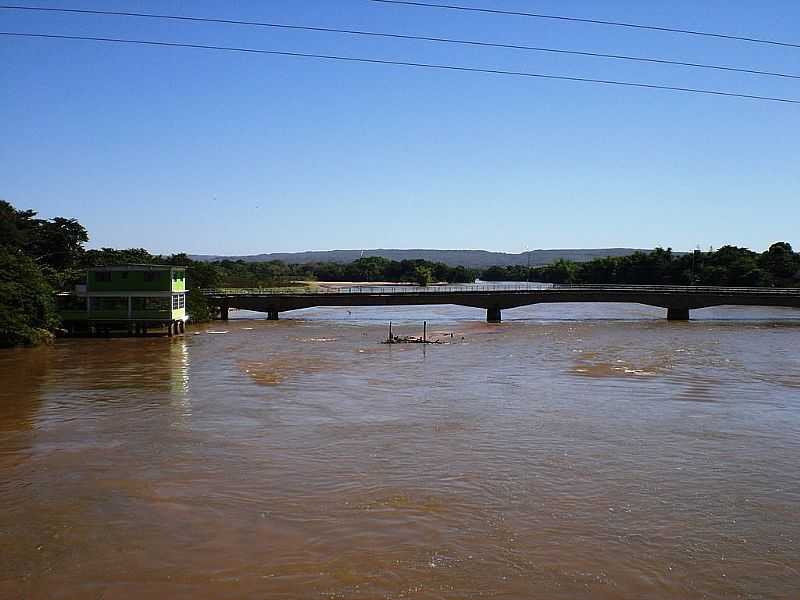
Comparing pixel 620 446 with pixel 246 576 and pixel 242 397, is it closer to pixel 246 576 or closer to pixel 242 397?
pixel 246 576

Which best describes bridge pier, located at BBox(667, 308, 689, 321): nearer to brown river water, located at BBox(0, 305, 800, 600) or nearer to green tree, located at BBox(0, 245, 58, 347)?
brown river water, located at BBox(0, 305, 800, 600)

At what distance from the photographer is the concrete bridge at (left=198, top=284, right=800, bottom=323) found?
7225cm

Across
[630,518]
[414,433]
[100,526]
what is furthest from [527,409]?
[100,526]

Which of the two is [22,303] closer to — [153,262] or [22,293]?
[22,293]

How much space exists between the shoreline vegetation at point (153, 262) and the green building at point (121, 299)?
1.74 m

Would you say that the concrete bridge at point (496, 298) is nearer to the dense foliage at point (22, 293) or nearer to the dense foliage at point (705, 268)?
the dense foliage at point (22, 293)

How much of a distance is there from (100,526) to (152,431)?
854cm

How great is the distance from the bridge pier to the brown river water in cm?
4165

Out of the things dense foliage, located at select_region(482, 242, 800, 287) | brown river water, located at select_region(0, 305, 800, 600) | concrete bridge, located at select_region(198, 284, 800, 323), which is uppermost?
dense foliage, located at select_region(482, 242, 800, 287)

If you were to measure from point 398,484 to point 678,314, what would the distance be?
65.8 meters

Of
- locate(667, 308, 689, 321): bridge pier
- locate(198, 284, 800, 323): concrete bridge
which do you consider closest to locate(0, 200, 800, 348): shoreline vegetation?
locate(198, 284, 800, 323): concrete bridge

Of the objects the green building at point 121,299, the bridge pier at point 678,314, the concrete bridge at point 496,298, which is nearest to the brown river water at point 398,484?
the green building at point 121,299

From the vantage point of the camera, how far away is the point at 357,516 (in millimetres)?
15266

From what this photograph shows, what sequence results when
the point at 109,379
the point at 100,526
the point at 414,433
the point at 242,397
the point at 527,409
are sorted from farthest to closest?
the point at 109,379 < the point at 242,397 < the point at 527,409 < the point at 414,433 < the point at 100,526
